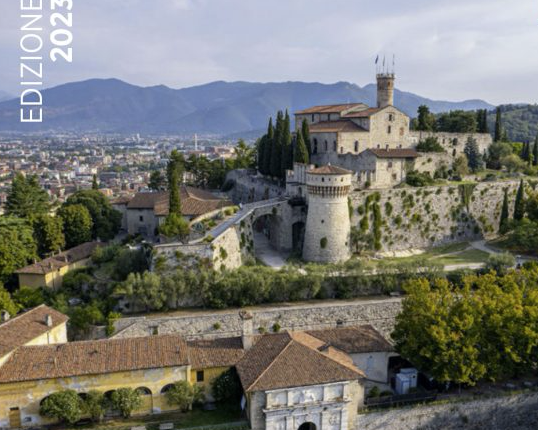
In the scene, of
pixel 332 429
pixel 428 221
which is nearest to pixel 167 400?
pixel 332 429

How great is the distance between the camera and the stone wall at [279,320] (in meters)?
32.4

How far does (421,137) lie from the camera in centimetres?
6322

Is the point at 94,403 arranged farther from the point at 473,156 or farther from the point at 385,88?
the point at 473,156

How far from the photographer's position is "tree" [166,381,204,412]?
26.4 meters

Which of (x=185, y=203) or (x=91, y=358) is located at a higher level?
(x=185, y=203)

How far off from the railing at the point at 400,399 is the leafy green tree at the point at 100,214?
32551 millimetres

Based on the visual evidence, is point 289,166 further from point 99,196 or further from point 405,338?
point 405,338

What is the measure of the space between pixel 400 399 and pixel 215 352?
10.9 metres

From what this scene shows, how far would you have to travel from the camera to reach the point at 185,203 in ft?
158

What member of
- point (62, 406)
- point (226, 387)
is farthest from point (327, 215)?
point (62, 406)

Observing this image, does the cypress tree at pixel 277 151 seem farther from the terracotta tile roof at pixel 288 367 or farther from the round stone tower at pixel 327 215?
the terracotta tile roof at pixel 288 367

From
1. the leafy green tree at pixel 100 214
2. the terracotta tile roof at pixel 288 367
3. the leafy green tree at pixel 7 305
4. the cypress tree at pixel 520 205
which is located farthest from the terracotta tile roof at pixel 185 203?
the cypress tree at pixel 520 205

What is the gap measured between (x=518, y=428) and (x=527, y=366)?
382 cm

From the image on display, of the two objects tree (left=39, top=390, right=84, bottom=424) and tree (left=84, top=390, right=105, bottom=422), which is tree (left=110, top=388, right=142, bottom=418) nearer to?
tree (left=84, top=390, right=105, bottom=422)
